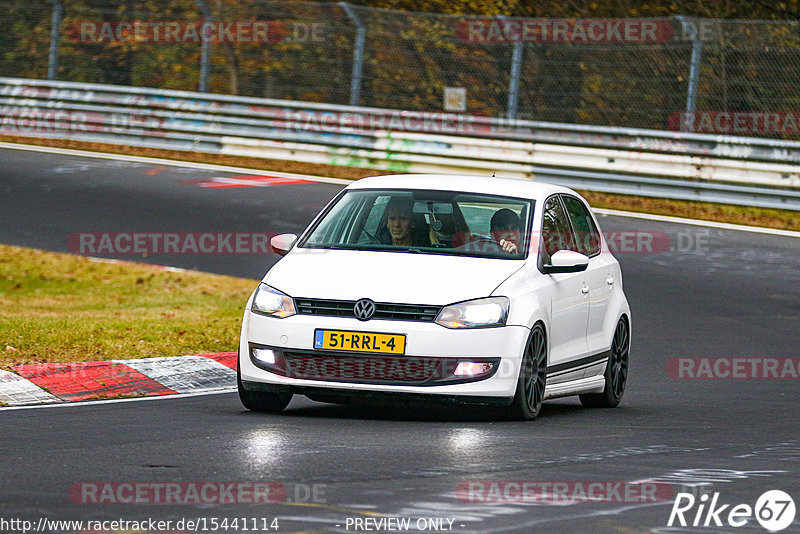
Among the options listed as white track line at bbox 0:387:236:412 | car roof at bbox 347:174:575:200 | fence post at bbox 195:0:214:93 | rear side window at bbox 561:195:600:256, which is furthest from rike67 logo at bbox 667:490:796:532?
fence post at bbox 195:0:214:93

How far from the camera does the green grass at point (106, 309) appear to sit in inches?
458

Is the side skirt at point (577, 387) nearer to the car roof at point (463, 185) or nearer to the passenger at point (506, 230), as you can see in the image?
the passenger at point (506, 230)

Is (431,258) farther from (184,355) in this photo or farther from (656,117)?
(656,117)

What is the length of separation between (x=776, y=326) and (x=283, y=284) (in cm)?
673

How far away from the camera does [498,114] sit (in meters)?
24.8

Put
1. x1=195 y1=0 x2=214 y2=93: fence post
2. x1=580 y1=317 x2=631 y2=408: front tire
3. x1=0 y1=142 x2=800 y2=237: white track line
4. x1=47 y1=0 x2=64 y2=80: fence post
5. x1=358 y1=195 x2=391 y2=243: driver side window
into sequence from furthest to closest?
x1=47 y1=0 x2=64 y2=80: fence post, x1=195 y1=0 x2=214 y2=93: fence post, x1=0 y1=142 x2=800 y2=237: white track line, x1=580 y1=317 x2=631 y2=408: front tire, x1=358 y1=195 x2=391 y2=243: driver side window

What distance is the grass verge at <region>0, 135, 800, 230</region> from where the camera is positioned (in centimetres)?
2177

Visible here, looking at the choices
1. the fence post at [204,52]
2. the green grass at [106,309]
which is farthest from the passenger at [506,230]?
the fence post at [204,52]

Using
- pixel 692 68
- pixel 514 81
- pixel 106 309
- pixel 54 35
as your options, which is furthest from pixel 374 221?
pixel 54 35

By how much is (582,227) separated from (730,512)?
460 cm

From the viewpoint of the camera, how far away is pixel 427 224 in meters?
9.84

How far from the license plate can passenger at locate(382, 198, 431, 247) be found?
3.54ft

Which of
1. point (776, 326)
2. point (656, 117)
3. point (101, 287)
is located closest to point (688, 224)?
point (656, 117)

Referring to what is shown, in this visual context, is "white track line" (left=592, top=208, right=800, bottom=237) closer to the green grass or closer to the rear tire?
the green grass
